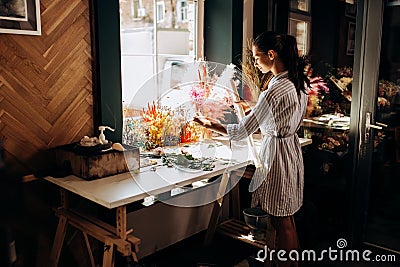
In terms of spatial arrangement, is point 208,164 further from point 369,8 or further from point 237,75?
point 369,8

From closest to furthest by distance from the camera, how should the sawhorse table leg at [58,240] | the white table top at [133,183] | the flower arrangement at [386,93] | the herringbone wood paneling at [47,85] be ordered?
the white table top at [133,183]
the herringbone wood paneling at [47,85]
the sawhorse table leg at [58,240]
the flower arrangement at [386,93]

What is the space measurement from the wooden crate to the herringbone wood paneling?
0.44 feet

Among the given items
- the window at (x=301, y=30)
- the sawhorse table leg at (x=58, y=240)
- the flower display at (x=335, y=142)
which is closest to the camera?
the sawhorse table leg at (x=58, y=240)

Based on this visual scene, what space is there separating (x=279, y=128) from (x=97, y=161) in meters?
0.95

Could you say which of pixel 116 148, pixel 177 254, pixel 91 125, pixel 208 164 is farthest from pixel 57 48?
pixel 177 254

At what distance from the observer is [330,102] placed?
288cm

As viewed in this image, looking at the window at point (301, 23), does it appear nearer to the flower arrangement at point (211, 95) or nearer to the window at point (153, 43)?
the flower arrangement at point (211, 95)

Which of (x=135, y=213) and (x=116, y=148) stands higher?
(x=116, y=148)

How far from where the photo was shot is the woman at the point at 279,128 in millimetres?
2061

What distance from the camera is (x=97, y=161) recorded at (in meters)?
1.98

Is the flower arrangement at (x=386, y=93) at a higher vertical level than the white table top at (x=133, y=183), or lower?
higher

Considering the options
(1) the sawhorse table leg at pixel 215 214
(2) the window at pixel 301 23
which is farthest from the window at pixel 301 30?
(1) the sawhorse table leg at pixel 215 214

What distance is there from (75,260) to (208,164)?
37.3 inches

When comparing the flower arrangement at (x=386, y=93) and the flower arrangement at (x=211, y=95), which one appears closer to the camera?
the flower arrangement at (x=386, y=93)
